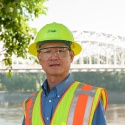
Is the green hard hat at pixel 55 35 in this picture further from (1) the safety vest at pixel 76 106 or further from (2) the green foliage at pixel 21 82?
(2) the green foliage at pixel 21 82

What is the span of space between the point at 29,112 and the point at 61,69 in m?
0.30

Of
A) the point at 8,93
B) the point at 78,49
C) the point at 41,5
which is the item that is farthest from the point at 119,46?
the point at 78,49

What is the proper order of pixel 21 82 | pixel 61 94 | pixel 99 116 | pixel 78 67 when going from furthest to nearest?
pixel 21 82 < pixel 78 67 < pixel 61 94 < pixel 99 116

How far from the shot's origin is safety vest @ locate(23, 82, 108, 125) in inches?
65.1

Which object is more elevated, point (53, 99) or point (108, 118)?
point (53, 99)

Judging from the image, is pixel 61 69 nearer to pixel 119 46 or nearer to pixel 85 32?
pixel 85 32

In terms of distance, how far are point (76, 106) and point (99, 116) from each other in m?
0.12

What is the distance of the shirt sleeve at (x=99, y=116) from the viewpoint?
1625mm

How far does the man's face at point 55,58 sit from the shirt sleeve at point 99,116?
0.24 meters

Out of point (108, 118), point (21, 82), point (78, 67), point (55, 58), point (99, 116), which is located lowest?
point (21, 82)

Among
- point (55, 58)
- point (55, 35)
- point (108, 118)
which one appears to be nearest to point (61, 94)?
point (55, 58)

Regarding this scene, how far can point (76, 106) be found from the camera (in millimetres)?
1689

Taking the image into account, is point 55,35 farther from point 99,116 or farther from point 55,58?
point 99,116

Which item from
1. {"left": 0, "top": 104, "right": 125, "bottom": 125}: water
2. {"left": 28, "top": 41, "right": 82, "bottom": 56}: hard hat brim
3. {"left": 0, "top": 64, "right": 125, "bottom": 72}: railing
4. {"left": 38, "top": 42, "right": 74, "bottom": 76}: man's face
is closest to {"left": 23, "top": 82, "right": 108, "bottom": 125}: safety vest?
{"left": 38, "top": 42, "right": 74, "bottom": 76}: man's face
